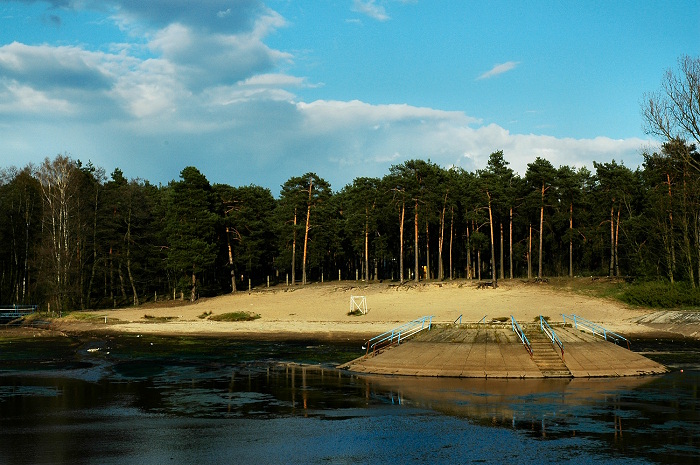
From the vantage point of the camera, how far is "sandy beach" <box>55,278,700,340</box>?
5763 centimetres

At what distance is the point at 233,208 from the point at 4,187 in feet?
103

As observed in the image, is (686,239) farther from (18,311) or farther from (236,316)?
(18,311)

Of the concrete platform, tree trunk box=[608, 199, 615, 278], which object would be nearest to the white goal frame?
the concrete platform

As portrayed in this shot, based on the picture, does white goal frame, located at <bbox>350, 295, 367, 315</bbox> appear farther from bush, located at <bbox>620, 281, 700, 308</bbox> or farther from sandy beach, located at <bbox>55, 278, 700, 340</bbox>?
bush, located at <bbox>620, 281, 700, 308</bbox>

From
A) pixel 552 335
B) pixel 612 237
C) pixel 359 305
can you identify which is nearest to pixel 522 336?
pixel 552 335

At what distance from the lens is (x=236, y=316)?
226 ft

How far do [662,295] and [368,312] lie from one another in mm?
28040

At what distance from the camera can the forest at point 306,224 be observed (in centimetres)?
7619

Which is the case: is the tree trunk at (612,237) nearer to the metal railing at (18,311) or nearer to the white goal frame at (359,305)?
the white goal frame at (359,305)

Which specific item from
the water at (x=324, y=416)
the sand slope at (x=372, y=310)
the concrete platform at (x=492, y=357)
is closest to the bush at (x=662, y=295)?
the sand slope at (x=372, y=310)

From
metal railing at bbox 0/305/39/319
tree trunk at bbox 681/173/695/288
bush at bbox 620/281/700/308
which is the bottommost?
metal railing at bbox 0/305/39/319

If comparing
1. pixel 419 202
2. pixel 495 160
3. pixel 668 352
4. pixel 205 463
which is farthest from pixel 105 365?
pixel 495 160

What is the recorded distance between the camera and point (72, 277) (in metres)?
79.8

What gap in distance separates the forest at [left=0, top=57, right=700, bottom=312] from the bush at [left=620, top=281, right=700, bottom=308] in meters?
5.90
